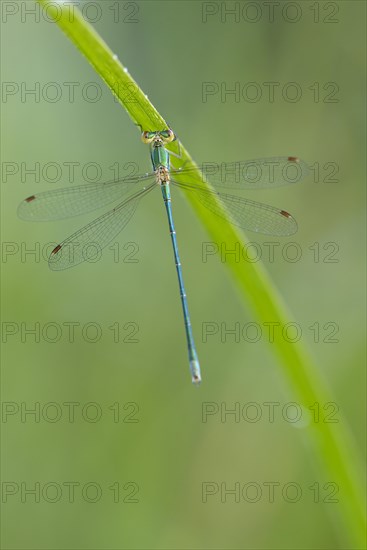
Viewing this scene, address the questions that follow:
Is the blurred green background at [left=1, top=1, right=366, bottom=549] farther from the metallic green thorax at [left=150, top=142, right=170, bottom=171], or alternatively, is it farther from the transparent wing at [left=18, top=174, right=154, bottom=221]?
the metallic green thorax at [left=150, top=142, right=170, bottom=171]

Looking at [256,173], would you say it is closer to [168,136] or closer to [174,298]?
[168,136]

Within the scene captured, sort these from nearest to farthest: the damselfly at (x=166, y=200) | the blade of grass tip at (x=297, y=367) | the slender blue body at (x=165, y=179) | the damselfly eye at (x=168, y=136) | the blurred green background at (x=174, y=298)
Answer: the blade of grass tip at (x=297, y=367) < the damselfly eye at (x=168, y=136) < the slender blue body at (x=165, y=179) < the damselfly at (x=166, y=200) < the blurred green background at (x=174, y=298)

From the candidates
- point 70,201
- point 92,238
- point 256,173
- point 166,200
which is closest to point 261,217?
point 256,173

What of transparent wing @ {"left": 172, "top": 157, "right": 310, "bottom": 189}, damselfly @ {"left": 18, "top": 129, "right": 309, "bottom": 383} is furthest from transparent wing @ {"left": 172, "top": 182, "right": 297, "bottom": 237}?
transparent wing @ {"left": 172, "top": 157, "right": 310, "bottom": 189}

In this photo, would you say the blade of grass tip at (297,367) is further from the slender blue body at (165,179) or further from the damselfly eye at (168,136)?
the slender blue body at (165,179)

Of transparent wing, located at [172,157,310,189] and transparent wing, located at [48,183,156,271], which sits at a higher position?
transparent wing, located at [172,157,310,189]

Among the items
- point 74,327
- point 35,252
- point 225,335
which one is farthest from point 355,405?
point 35,252

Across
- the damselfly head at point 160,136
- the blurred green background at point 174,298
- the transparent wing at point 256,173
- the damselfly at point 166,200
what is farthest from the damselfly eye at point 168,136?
the blurred green background at point 174,298
